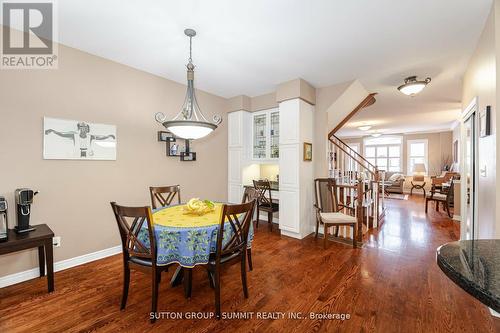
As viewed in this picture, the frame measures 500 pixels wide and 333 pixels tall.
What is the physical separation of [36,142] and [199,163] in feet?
7.46

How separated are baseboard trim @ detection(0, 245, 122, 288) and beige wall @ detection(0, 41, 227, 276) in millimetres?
58

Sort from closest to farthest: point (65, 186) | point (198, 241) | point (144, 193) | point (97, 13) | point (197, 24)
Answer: point (198, 241) → point (97, 13) → point (197, 24) → point (65, 186) → point (144, 193)

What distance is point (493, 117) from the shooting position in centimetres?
196

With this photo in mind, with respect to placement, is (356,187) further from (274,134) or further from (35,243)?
(35,243)

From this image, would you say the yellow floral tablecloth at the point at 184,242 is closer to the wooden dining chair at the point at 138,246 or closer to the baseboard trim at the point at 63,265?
the wooden dining chair at the point at 138,246

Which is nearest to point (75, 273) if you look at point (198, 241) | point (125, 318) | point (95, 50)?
point (125, 318)

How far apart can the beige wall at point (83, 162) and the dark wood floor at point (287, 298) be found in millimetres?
542

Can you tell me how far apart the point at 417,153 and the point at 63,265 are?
37.8 feet

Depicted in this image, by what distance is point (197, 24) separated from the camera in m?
2.29

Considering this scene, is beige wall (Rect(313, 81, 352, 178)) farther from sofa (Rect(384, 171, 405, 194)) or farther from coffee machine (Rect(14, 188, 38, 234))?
sofa (Rect(384, 171, 405, 194))

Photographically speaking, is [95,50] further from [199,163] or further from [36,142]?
[199,163]

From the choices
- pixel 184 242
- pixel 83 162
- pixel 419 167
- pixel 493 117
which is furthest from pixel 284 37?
pixel 419 167

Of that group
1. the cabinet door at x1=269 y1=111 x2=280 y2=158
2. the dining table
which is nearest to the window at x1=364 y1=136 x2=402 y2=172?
the cabinet door at x1=269 y1=111 x2=280 y2=158

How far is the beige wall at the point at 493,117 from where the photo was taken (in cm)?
195
